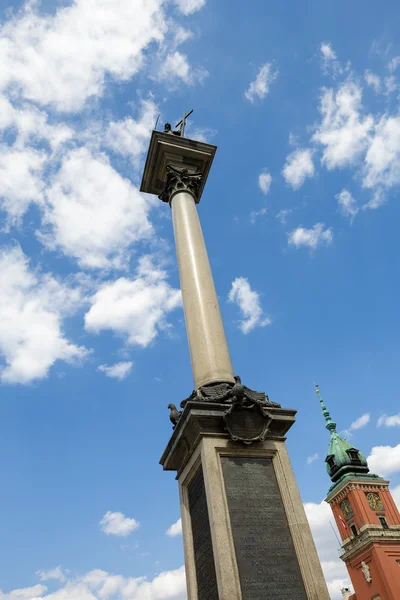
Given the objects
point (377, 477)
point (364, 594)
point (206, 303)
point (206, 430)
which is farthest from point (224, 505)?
point (377, 477)

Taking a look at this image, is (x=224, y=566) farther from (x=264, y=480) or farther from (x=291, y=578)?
(x=264, y=480)

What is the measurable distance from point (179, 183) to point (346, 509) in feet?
227

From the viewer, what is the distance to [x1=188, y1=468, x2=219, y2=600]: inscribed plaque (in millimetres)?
6441

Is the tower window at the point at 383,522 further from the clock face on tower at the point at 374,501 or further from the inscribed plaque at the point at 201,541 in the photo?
the inscribed plaque at the point at 201,541

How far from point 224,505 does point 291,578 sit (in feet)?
3.97

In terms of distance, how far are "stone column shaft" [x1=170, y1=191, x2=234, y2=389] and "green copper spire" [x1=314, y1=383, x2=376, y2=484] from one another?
A: 6921 cm

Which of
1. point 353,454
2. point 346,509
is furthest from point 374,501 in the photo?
point 353,454

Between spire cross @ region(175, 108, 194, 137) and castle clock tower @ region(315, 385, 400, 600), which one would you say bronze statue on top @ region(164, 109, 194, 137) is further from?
castle clock tower @ region(315, 385, 400, 600)

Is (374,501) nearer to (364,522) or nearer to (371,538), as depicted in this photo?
(364,522)

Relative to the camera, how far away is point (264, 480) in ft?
23.1

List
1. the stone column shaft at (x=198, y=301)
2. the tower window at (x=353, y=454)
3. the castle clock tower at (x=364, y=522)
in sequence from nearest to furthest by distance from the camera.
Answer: the stone column shaft at (x=198, y=301) < the castle clock tower at (x=364, y=522) < the tower window at (x=353, y=454)

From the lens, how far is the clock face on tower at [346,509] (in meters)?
67.4

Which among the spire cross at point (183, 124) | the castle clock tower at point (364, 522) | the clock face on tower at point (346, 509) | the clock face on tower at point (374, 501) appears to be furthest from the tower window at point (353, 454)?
the spire cross at point (183, 124)

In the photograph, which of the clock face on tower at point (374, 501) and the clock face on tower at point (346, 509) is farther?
the clock face on tower at point (346, 509)
